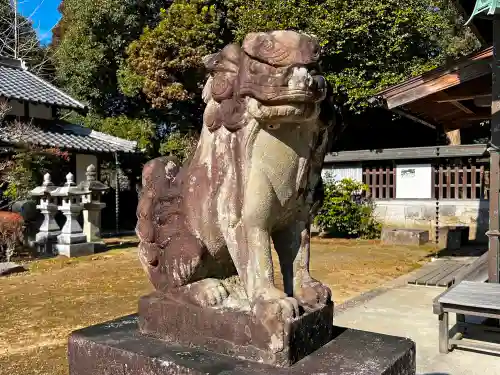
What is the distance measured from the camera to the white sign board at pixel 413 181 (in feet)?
43.4

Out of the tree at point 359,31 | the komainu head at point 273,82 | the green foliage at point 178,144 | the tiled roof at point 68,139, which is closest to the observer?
the komainu head at point 273,82

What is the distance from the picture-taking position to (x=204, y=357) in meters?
1.97

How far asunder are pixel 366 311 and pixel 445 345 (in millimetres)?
1432

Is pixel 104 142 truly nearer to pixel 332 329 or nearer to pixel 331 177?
pixel 331 177

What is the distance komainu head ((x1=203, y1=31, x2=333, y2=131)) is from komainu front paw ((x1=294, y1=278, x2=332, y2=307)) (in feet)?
2.47

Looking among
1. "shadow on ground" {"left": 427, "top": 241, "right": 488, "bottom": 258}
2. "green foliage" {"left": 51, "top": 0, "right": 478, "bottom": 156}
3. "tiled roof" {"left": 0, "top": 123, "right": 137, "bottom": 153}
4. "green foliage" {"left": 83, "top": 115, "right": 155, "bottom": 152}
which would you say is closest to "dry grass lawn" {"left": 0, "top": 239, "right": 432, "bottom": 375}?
"shadow on ground" {"left": 427, "top": 241, "right": 488, "bottom": 258}

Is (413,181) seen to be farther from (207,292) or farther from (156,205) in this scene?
(207,292)

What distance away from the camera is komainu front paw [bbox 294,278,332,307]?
2.08m

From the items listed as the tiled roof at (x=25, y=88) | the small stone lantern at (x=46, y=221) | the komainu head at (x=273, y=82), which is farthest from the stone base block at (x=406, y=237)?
the tiled roof at (x=25, y=88)

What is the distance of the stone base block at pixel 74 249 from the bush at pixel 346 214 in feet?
20.4

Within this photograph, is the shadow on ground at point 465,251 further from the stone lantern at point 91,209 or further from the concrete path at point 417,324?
the stone lantern at point 91,209

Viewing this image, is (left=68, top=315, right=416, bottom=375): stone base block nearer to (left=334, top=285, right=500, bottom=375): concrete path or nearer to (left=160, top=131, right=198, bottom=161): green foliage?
(left=334, top=285, right=500, bottom=375): concrete path

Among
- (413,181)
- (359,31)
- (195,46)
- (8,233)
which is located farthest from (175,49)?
(413,181)

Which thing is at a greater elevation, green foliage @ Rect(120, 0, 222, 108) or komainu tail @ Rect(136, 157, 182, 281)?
green foliage @ Rect(120, 0, 222, 108)
